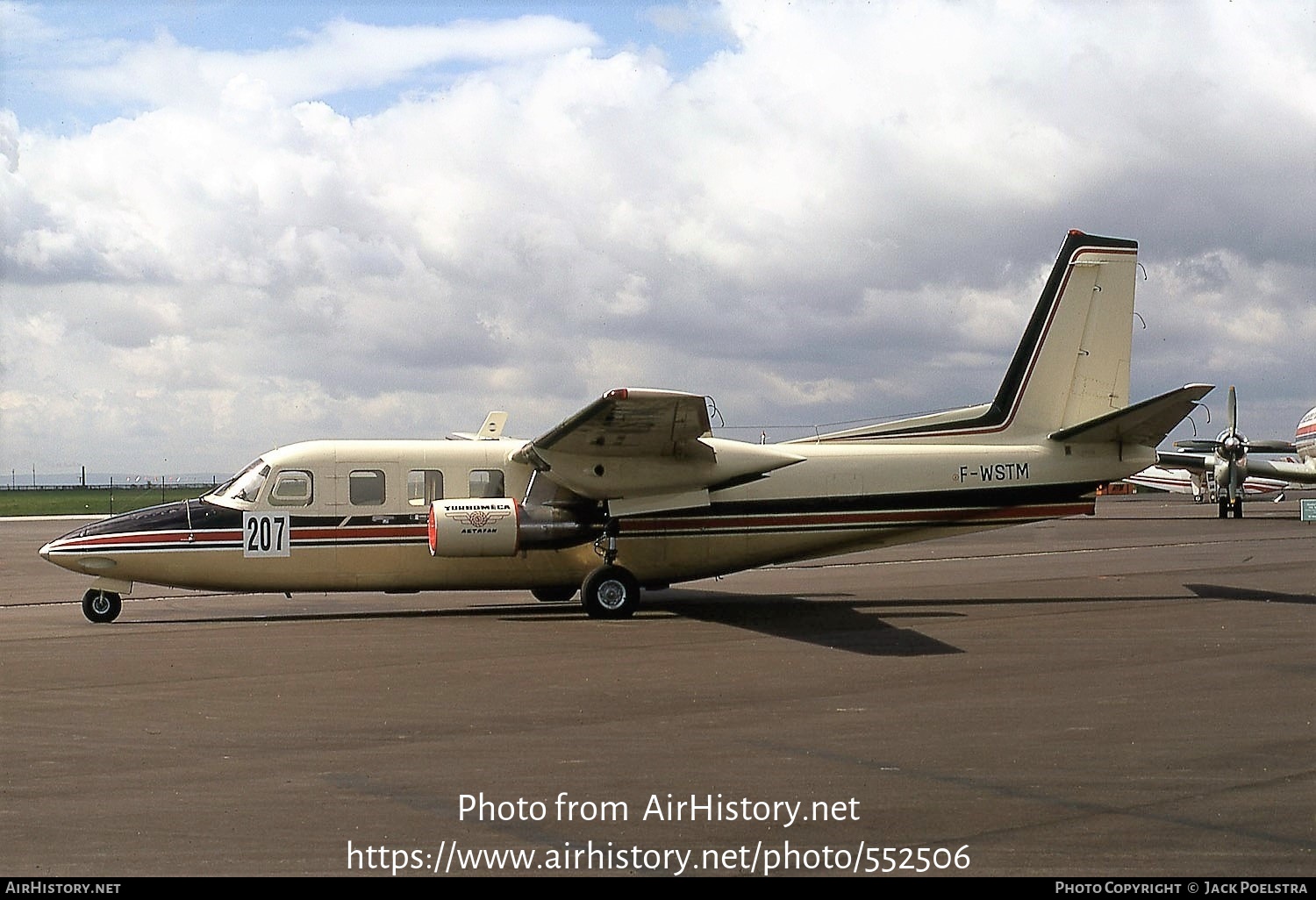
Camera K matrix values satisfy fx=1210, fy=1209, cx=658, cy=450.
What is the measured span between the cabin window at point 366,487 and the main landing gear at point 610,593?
3350mm

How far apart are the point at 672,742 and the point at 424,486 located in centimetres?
1016

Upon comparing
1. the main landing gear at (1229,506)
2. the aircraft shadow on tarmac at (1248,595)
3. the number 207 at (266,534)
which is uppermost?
the number 207 at (266,534)

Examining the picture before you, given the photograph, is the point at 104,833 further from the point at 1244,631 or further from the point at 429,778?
the point at 1244,631

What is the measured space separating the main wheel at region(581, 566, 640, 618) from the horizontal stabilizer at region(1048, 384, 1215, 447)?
7.18 meters

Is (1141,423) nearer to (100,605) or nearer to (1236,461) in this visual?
(100,605)

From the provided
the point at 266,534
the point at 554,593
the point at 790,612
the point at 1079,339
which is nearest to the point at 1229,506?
the point at 1079,339

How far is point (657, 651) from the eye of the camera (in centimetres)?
1370

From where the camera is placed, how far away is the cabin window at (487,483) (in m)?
18.2

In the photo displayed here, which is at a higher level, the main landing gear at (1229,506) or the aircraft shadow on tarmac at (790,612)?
the main landing gear at (1229,506)

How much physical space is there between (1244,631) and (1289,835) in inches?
366

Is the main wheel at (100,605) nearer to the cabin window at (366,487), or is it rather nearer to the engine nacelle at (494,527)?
the cabin window at (366,487)

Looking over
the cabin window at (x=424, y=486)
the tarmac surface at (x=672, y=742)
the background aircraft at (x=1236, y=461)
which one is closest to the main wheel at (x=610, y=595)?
the tarmac surface at (x=672, y=742)

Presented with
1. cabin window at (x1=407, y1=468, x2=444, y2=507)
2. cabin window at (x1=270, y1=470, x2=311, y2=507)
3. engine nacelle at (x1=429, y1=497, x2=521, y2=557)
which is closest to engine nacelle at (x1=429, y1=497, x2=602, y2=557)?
engine nacelle at (x1=429, y1=497, x2=521, y2=557)

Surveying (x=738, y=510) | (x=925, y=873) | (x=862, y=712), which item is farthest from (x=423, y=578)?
(x=925, y=873)
